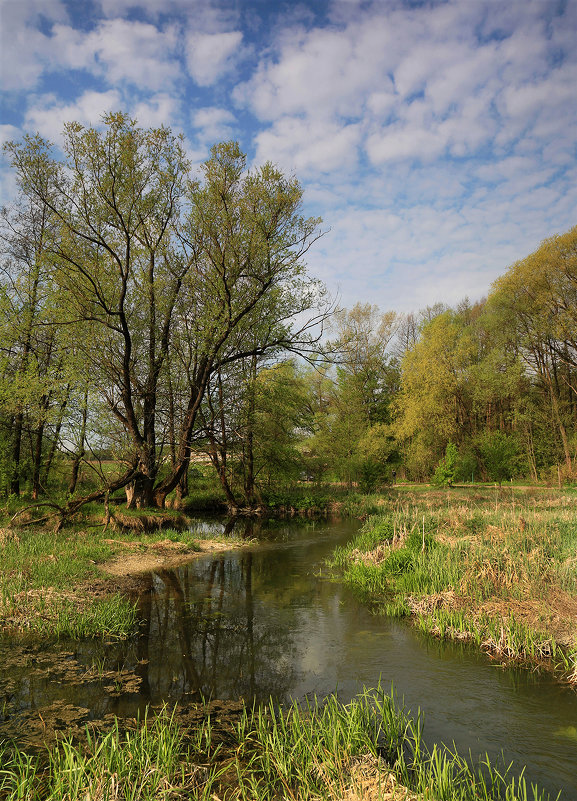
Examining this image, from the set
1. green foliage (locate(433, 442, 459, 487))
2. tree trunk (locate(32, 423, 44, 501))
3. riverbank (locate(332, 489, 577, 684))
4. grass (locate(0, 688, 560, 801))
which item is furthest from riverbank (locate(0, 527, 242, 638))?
green foliage (locate(433, 442, 459, 487))

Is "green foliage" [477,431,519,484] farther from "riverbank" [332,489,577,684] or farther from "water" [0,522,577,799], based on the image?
"water" [0,522,577,799]

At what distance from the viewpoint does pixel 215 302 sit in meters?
22.0

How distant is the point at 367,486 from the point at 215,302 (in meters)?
18.6

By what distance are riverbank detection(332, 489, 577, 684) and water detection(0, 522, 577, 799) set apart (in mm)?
502

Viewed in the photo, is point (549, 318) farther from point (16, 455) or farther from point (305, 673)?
point (16, 455)

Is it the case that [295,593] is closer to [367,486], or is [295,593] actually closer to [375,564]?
[375,564]

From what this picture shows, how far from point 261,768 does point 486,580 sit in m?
6.56

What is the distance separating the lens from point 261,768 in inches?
190

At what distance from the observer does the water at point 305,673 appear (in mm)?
5637

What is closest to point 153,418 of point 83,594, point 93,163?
point 93,163

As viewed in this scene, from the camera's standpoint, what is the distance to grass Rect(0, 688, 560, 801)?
4090 millimetres

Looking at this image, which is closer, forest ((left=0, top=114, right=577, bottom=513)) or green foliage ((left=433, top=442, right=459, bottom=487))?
forest ((left=0, top=114, right=577, bottom=513))

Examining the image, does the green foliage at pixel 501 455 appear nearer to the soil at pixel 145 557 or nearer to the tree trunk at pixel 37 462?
the soil at pixel 145 557

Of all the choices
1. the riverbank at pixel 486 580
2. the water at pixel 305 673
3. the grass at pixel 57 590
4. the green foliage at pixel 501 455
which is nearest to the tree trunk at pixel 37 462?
the grass at pixel 57 590
